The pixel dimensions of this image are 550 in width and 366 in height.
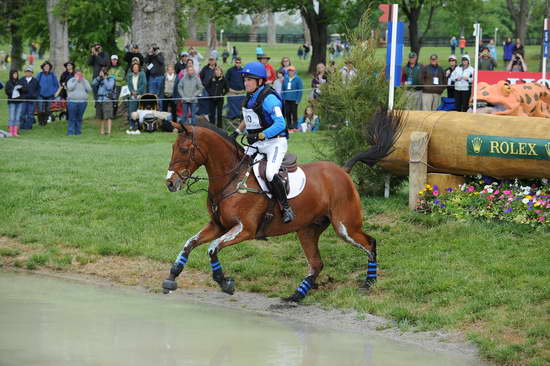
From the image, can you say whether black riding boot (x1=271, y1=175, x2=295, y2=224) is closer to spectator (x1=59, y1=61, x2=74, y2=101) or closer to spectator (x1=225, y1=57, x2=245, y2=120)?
spectator (x1=225, y1=57, x2=245, y2=120)

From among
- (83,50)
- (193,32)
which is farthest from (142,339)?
(193,32)

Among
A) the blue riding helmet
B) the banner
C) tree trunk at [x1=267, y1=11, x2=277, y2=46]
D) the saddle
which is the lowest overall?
the saddle

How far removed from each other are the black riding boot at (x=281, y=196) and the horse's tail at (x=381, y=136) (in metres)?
1.47

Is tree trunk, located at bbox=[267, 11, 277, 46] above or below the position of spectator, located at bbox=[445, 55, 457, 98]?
above

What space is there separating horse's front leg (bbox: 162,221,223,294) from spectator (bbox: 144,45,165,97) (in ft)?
→ 49.5

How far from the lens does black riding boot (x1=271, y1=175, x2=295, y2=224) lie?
10.2 meters

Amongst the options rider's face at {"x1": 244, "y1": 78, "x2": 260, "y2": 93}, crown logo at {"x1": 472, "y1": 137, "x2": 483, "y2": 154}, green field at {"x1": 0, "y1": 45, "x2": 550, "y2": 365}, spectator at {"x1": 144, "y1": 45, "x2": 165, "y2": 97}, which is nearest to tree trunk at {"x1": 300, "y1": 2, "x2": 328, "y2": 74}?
spectator at {"x1": 144, "y1": 45, "x2": 165, "y2": 97}

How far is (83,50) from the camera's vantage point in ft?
112

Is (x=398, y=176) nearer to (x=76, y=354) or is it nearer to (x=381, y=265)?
(x=381, y=265)

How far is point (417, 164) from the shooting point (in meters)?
13.1

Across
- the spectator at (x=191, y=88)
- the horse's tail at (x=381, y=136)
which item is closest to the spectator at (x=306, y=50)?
the spectator at (x=191, y=88)

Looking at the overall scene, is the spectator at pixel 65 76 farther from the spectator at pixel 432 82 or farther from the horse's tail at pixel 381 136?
the horse's tail at pixel 381 136

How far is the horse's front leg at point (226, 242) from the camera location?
32.7 feet

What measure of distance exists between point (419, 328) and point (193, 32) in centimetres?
7205
